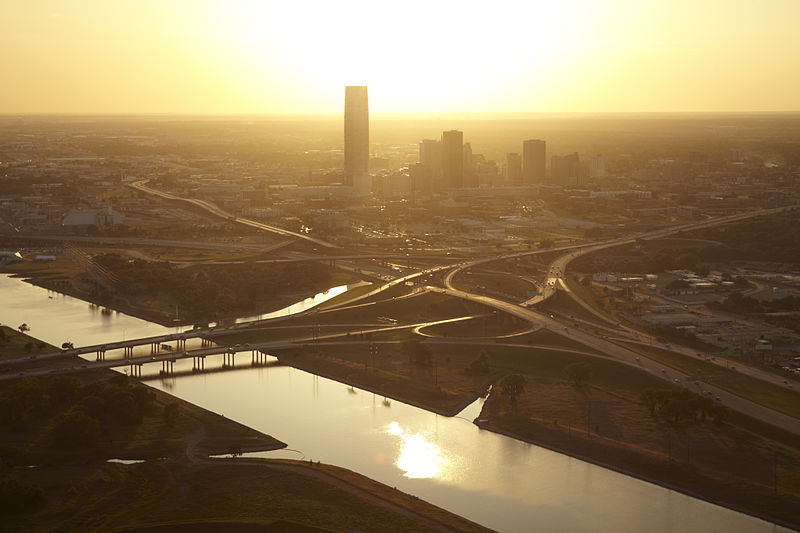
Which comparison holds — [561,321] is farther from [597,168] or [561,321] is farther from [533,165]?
[597,168]

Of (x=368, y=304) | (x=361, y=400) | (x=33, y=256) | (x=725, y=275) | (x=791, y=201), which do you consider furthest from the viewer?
(x=791, y=201)

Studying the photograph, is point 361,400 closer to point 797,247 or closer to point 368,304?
point 368,304

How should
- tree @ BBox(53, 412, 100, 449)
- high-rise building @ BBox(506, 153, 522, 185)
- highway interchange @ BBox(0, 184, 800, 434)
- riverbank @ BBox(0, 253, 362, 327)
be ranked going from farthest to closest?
high-rise building @ BBox(506, 153, 522, 185) < riverbank @ BBox(0, 253, 362, 327) < highway interchange @ BBox(0, 184, 800, 434) < tree @ BBox(53, 412, 100, 449)

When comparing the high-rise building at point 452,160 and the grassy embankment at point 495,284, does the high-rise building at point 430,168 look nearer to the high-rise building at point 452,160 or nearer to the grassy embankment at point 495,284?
the high-rise building at point 452,160

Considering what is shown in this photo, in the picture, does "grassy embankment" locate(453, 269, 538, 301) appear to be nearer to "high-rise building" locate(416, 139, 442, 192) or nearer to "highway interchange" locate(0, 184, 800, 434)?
"highway interchange" locate(0, 184, 800, 434)

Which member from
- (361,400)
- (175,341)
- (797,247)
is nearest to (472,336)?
(361,400)

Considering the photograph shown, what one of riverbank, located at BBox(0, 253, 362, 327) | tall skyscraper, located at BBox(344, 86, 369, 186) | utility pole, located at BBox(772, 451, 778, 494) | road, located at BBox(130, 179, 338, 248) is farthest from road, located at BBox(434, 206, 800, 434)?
tall skyscraper, located at BBox(344, 86, 369, 186)
